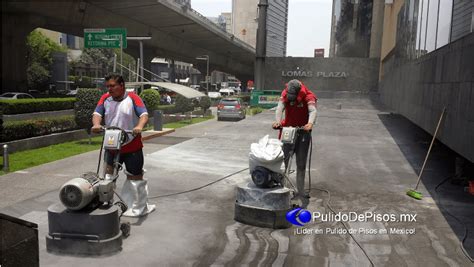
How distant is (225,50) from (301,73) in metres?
27.4

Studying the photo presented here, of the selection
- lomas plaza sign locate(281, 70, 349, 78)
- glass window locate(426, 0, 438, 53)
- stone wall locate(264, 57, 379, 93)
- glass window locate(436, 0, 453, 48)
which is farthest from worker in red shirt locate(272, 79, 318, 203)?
lomas plaza sign locate(281, 70, 349, 78)

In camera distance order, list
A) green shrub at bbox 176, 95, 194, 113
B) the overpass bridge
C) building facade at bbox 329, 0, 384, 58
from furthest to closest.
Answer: building facade at bbox 329, 0, 384, 58 → the overpass bridge → green shrub at bbox 176, 95, 194, 113

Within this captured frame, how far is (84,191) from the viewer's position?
4117 millimetres

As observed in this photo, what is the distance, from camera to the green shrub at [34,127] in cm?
1228

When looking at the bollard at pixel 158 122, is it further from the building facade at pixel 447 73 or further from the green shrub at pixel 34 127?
the building facade at pixel 447 73

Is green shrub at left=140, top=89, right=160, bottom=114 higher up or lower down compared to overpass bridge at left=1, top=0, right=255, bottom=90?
lower down

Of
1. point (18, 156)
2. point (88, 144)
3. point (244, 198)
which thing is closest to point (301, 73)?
point (88, 144)

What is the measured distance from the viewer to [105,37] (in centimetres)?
2364

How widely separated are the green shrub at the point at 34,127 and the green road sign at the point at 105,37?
8.73m

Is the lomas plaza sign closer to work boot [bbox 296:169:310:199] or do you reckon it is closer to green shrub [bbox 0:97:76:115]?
green shrub [bbox 0:97:76:115]

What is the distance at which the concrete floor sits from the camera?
14.6ft

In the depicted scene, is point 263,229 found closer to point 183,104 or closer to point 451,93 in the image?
point 451,93

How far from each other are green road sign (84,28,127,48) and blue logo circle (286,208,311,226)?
65.4 feet

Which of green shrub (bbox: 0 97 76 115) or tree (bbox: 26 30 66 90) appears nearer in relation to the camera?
green shrub (bbox: 0 97 76 115)
